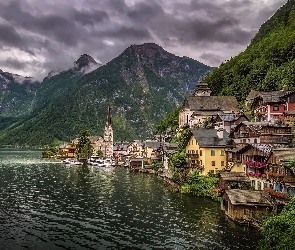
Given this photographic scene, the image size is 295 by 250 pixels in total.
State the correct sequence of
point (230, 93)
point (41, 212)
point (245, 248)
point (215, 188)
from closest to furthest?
point (245, 248)
point (41, 212)
point (215, 188)
point (230, 93)

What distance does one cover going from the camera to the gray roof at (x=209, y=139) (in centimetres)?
8125

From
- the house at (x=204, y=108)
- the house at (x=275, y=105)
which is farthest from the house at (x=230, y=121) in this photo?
the house at (x=204, y=108)

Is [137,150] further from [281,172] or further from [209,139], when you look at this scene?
[281,172]

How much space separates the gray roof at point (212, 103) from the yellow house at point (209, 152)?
4856cm

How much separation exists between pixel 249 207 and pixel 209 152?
29.6 m

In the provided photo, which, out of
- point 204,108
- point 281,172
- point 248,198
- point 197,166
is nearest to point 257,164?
point 248,198

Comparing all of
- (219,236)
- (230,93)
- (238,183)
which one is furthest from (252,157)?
(230,93)

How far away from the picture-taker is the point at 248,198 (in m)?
52.9

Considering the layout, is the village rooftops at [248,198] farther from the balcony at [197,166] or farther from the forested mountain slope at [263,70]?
the forested mountain slope at [263,70]

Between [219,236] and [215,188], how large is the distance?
1031 inches

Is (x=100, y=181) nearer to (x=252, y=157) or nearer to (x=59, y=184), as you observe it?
(x=59, y=184)

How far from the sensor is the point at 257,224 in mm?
48500

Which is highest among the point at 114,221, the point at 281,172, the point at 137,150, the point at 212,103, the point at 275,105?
the point at 212,103

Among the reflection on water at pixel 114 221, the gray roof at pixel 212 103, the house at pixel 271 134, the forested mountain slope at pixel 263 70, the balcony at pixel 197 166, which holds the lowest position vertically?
the reflection on water at pixel 114 221
